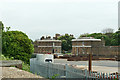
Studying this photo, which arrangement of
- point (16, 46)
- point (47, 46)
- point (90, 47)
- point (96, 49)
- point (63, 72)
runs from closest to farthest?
point (63, 72) < point (16, 46) < point (96, 49) < point (90, 47) < point (47, 46)

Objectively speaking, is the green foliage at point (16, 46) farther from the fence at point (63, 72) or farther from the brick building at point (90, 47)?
the brick building at point (90, 47)

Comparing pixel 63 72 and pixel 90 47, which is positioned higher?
pixel 90 47

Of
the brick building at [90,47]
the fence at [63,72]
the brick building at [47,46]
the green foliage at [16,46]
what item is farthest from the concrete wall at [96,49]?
the fence at [63,72]

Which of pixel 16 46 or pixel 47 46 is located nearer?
pixel 16 46

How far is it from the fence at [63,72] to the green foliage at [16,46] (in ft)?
15.8

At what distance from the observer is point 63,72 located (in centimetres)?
988

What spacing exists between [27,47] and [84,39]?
109 feet

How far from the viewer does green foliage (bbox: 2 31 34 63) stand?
19.7 metres

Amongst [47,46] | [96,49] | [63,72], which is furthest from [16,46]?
[47,46]

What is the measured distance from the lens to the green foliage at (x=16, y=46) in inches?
774

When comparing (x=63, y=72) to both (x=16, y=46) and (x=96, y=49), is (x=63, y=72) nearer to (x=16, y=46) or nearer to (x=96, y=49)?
(x=16, y=46)

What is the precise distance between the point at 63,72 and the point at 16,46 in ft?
36.1

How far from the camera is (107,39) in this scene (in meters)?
80.4

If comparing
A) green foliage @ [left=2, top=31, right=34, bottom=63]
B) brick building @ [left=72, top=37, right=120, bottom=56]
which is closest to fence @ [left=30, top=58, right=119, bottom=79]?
green foliage @ [left=2, top=31, right=34, bottom=63]
